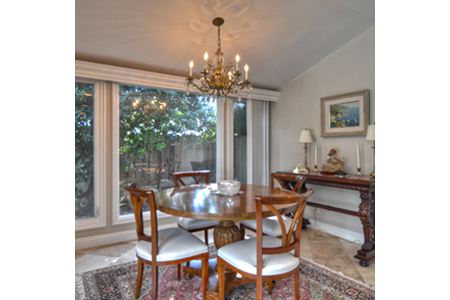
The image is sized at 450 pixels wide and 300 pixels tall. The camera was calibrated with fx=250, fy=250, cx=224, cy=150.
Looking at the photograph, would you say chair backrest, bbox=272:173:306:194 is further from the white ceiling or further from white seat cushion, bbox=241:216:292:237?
the white ceiling

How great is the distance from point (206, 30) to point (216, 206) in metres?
1.94

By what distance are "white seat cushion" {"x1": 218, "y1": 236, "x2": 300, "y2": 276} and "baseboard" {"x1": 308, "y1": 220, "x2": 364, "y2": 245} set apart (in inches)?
74.8

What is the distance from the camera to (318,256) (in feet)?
8.77

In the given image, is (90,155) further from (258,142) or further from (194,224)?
(258,142)

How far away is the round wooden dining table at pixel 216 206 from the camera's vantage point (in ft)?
5.26

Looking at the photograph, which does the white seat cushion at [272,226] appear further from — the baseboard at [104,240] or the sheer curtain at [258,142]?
the sheer curtain at [258,142]

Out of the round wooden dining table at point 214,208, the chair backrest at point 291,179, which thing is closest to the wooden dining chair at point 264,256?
the round wooden dining table at point 214,208

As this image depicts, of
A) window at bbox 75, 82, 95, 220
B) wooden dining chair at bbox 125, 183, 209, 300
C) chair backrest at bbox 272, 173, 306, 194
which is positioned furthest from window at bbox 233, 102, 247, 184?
wooden dining chair at bbox 125, 183, 209, 300

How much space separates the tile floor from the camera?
2.37 m

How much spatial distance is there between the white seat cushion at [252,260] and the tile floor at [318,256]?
1.05 metres

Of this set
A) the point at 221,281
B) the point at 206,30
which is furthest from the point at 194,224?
the point at 206,30
